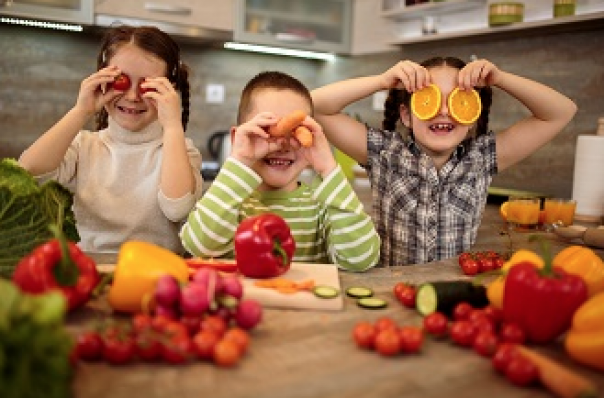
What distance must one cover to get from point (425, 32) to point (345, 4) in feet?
2.47

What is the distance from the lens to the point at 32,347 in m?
0.59

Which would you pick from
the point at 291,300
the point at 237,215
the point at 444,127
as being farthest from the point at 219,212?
the point at 444,127

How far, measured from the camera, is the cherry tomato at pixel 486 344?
2.72ft

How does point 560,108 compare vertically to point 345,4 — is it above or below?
below

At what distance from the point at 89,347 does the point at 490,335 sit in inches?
20.2

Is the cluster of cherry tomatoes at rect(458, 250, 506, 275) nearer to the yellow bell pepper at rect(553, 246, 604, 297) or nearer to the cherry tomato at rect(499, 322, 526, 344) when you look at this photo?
the yellow bell pepper at rect(553, 246, 604, 297)

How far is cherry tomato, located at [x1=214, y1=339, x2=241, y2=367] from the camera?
75cm

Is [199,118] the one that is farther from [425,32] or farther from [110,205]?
[110,205]

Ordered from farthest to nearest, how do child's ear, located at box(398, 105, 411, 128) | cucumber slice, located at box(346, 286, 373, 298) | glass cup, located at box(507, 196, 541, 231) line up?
glass cup, located at box(507, 196, 541, 231)
child's ear, located at box(398, 105, 411, 128)
cucumber slice, located at box(346, 286, 373, 298)

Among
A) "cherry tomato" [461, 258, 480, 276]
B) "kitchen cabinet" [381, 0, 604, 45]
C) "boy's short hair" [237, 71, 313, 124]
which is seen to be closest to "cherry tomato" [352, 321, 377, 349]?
"cherry tomato" [461, 258, 480, 276]

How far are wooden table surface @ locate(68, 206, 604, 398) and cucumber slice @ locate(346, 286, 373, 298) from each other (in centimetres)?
10

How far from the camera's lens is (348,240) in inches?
49.8

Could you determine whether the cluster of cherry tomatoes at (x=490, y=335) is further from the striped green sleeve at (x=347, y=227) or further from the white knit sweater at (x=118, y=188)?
the white knit sweater at (x=118, y=188)

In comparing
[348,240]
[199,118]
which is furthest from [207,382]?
[199,118]
